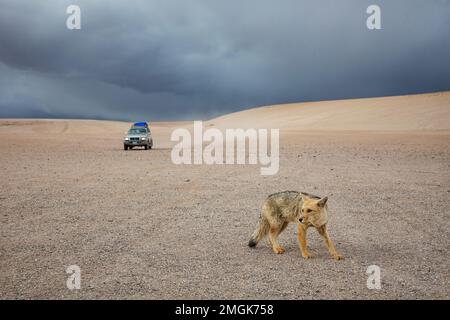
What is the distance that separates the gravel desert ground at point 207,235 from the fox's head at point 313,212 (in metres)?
0.72

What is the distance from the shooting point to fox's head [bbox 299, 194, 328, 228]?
7414mm

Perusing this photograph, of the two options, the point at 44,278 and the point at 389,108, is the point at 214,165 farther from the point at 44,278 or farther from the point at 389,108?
the point at 389,108

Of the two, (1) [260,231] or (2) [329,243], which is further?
(1) [260,231]

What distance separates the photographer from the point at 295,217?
790 cm

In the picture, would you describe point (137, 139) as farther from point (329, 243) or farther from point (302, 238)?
point (329, 243)

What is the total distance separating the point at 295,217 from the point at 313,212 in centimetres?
55

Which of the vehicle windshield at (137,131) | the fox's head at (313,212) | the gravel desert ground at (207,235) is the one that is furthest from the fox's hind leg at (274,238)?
the vehicle windshield at (137,131)

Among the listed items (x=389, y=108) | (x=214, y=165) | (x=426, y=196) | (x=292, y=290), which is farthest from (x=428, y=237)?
(x=389, y=108)

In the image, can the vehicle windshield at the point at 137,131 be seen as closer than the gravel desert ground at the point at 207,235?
No

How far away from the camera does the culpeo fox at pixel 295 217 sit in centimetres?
745

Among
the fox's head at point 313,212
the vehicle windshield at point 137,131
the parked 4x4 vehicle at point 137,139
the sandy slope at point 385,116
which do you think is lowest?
the fox's head at point 313,212

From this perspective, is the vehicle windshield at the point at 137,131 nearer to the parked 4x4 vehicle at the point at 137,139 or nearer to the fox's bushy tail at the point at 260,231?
the parked 4x4 vehicle at the point at 137,139

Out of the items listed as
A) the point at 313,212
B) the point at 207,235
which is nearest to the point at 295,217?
the point at 313,212
